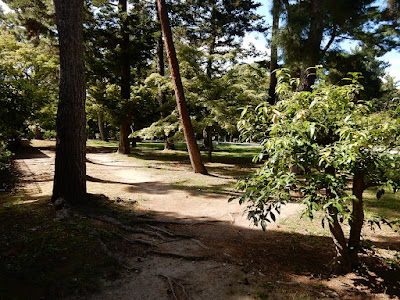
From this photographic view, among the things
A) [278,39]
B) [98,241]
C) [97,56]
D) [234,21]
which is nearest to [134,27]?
[97,56]

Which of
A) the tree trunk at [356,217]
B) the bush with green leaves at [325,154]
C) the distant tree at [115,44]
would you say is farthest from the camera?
the distant tree at [115,44]

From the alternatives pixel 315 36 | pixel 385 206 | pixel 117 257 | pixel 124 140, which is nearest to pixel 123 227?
pixel 117 257

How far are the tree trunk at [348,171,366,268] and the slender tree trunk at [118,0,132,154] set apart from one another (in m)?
13.3

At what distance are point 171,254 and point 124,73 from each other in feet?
45.1

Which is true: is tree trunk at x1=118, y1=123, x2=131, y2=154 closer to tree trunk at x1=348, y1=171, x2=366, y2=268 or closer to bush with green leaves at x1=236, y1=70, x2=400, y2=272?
bush with green leaves at x1=236, y1=70, x2=400, y2=272

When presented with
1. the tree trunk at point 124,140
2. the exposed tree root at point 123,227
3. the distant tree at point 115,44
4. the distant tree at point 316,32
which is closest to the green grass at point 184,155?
the tree trunk at point 124,140

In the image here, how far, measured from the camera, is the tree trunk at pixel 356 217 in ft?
10.0

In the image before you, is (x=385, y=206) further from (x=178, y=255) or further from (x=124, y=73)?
(x=124, y=73)

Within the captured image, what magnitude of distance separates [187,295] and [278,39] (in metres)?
8.97

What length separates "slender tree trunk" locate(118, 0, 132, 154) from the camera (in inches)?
547

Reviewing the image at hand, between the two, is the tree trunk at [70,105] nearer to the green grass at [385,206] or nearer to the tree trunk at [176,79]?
the tree trunk at [176,79]

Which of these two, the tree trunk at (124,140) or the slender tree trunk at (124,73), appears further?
the tree trunk at (124,140)

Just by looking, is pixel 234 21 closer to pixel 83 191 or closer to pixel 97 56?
pixel 97 56

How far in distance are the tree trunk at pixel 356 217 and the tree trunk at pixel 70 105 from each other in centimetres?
555
